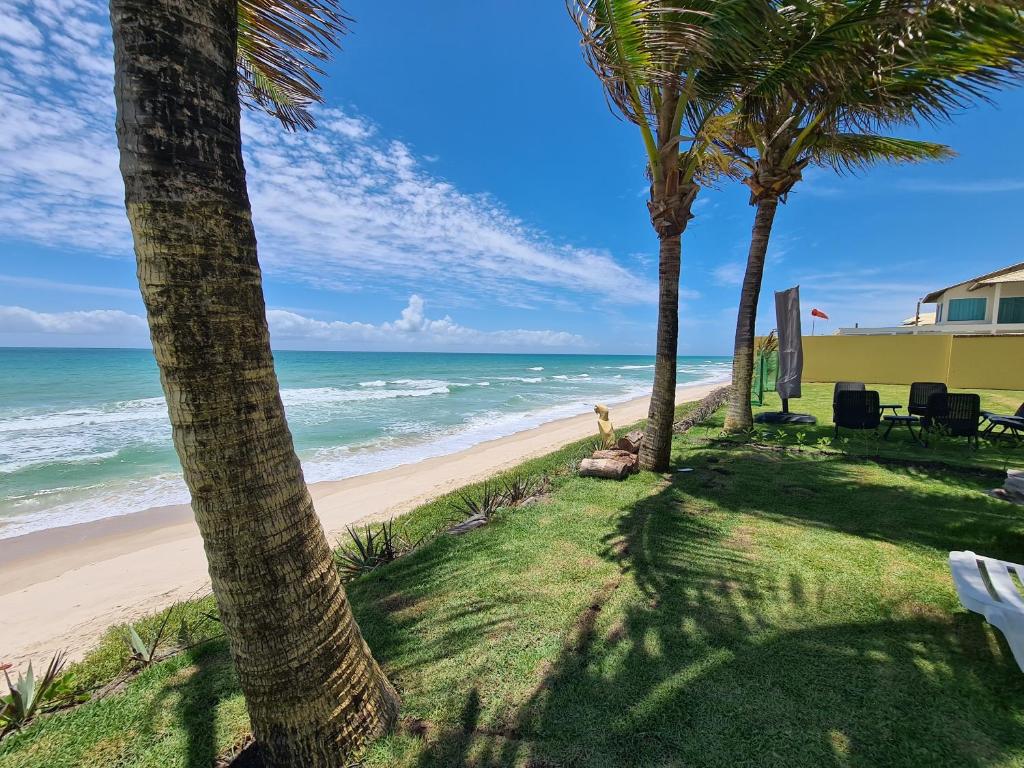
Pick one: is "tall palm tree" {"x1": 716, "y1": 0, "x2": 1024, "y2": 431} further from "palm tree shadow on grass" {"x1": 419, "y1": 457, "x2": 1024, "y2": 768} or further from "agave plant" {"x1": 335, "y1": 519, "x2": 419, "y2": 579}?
"agave plant" {"x1": 335, "y1": 519, "x2": 419, "y2": 579}

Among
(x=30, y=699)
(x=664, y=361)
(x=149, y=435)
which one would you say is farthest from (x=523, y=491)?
(x=149, y=435)

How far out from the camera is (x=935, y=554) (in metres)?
3.55

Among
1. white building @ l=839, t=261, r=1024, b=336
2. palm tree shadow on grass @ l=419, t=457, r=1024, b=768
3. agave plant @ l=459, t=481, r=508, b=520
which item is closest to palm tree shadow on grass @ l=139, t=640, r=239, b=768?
palm tree shadow on grass @ l=419, t=457, r=1024, b=768

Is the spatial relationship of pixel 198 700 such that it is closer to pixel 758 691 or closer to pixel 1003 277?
pixel 758 691

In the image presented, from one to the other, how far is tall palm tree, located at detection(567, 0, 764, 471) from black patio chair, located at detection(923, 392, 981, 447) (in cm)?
470

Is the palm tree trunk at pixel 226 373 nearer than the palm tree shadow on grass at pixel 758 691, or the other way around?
the palm tree trunk at pixel 226 373

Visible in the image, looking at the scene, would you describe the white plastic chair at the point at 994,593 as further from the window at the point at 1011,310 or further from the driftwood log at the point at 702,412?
the window at the point at 1011,310

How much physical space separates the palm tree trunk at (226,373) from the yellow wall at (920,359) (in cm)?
2063

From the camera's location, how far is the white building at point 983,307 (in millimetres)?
17734

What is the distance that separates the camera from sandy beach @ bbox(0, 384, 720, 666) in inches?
185

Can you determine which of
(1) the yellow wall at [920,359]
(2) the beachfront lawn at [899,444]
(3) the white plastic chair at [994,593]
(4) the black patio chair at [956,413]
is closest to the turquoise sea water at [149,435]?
(2) the beachfront lawn at [899,444]

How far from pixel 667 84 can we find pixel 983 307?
83.6ft

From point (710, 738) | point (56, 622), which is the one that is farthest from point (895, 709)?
point (56, 622)

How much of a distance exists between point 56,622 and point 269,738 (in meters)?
5.05
